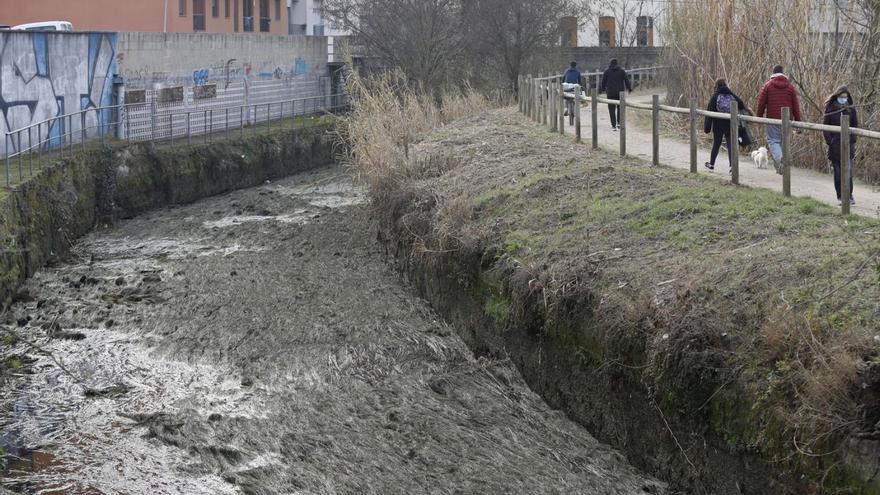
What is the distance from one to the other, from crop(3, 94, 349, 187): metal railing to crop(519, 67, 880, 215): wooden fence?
25.1ft

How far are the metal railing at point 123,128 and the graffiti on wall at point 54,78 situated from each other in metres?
0.10

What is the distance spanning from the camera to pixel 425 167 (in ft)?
64.1

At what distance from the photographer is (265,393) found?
12375mm

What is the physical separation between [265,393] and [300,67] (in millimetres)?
32490

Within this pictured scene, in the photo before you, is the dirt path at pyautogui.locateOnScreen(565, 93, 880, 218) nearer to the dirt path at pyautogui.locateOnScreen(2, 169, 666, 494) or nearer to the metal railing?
the dirt path at pyautogui.locateOnScreen(2, 169, 666, 494)

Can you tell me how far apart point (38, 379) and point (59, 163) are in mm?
9795

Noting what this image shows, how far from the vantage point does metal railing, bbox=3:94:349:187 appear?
22297 millimetres

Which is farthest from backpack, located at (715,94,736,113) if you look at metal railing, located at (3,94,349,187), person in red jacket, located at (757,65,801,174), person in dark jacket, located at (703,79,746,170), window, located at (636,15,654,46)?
window, located at (636,15,654,46)

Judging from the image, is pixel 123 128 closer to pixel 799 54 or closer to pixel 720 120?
pixel 799 54

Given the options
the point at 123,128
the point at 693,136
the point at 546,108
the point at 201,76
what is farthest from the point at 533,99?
the point at 693,136

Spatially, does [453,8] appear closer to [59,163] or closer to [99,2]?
[99,2]

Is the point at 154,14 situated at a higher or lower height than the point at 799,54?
higher

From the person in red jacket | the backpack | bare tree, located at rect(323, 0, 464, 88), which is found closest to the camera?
the person in red jacket

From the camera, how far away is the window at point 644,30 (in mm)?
54062
